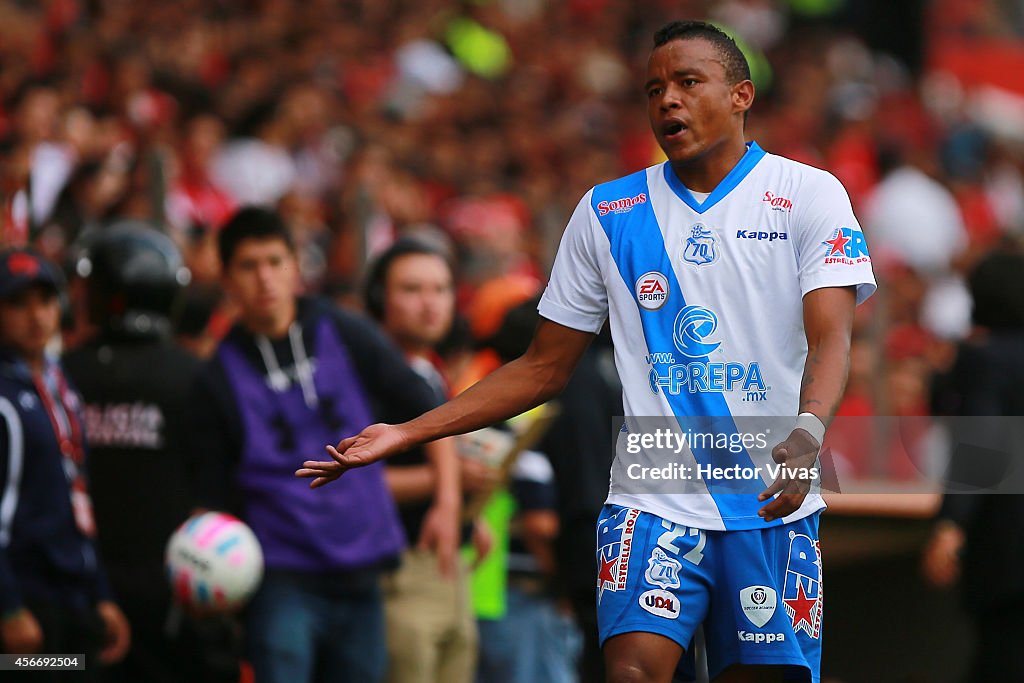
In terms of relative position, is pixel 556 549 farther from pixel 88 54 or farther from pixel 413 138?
pixel 413 138

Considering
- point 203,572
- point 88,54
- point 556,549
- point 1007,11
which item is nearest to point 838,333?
point 203,572

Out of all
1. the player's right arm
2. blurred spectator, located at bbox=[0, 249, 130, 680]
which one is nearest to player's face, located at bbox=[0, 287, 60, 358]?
blurred spectator, located at bbox=[0, 249, 130, 680]

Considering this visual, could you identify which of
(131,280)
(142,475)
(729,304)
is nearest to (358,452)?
(729,304)

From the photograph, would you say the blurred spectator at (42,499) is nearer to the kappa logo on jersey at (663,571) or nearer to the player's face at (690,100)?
the kappa logo on jersey at (663,571)

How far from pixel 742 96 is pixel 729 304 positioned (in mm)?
670

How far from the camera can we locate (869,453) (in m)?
11.7

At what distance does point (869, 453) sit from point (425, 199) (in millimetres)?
4790

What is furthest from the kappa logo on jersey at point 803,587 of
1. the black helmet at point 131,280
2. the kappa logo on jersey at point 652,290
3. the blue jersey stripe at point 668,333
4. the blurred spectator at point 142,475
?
the black helmet at point 131,280

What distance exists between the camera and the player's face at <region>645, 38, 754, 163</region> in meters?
5.00

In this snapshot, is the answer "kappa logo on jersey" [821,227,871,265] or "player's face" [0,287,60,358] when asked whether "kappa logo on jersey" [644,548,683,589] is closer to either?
"kappa logo on jersey" [821,227,871,265]

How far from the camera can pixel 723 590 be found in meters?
4.91

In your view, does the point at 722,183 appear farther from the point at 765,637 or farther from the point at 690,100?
the point at 765,637

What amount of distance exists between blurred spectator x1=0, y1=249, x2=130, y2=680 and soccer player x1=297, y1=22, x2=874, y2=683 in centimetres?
224

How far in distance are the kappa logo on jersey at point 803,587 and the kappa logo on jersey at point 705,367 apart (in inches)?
18.1
